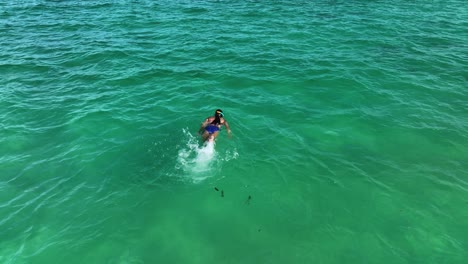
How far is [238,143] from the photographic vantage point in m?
17.1

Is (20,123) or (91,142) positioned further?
(20,123)

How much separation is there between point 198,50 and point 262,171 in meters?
13.6

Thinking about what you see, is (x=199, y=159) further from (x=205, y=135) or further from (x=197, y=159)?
(x=205, y=135)

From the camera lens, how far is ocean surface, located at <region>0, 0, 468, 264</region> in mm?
12359

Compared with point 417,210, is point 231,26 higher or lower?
higher

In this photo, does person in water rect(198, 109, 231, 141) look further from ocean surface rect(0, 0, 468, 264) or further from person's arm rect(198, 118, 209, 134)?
ocean surface rect(0, 0, 468, 264)

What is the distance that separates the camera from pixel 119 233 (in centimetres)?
1255

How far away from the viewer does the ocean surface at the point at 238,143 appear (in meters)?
12.4

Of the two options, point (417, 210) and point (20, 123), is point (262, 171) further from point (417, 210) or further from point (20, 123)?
point (20, 123)

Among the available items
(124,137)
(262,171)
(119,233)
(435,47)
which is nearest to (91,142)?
(124,137)

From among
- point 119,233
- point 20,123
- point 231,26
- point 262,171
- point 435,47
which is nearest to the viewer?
point 119,233

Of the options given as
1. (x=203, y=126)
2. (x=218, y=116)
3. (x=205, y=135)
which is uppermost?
(x=218, y=116)

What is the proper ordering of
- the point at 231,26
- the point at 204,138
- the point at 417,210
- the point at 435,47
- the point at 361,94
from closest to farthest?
1. the point at 417,210
2. the point at 204,138
3. the point at 361,94
4. the point at 435,47
5. the point at 231,26

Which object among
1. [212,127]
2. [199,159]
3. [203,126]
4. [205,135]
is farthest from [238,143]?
[199,159]
